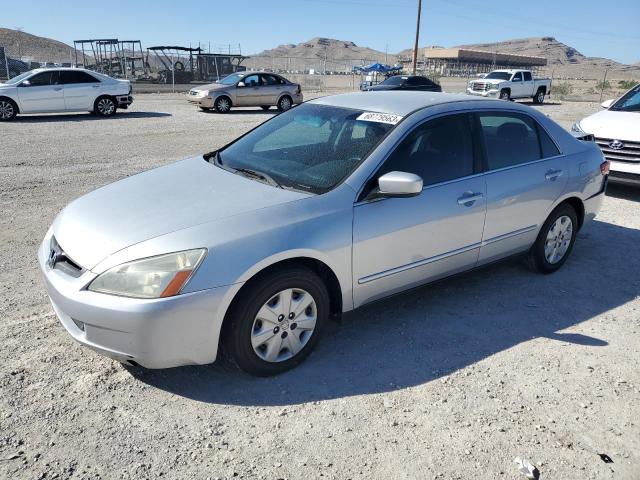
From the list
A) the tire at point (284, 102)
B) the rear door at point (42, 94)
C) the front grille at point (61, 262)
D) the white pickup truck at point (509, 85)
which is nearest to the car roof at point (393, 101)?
the front grille at point (61, 262)

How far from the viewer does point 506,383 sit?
3.43m

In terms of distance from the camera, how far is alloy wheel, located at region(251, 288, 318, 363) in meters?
3.23

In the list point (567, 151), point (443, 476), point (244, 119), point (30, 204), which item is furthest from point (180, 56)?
point (443, 476)

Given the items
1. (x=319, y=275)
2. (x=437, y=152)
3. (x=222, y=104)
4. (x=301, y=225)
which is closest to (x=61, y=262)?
(x=301, y=225)

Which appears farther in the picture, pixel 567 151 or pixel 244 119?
pixel 244 119

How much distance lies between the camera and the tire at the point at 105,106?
1711cm

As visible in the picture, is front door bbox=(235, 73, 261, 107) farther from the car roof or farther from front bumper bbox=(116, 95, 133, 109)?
the car roof

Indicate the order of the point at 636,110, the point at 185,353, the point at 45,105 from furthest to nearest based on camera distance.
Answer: the point at 45,105 → the point at 636,110 → the point at 185,353

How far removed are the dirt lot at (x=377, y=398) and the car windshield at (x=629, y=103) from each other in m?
4.96

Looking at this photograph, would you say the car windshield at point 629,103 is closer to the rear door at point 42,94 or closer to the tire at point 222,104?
the tire at point 222,104

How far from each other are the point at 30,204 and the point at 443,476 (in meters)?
6.09

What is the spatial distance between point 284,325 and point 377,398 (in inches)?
27.2

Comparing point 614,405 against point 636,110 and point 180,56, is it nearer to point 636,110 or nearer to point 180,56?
point 636,110

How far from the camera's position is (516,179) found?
4512 mm
